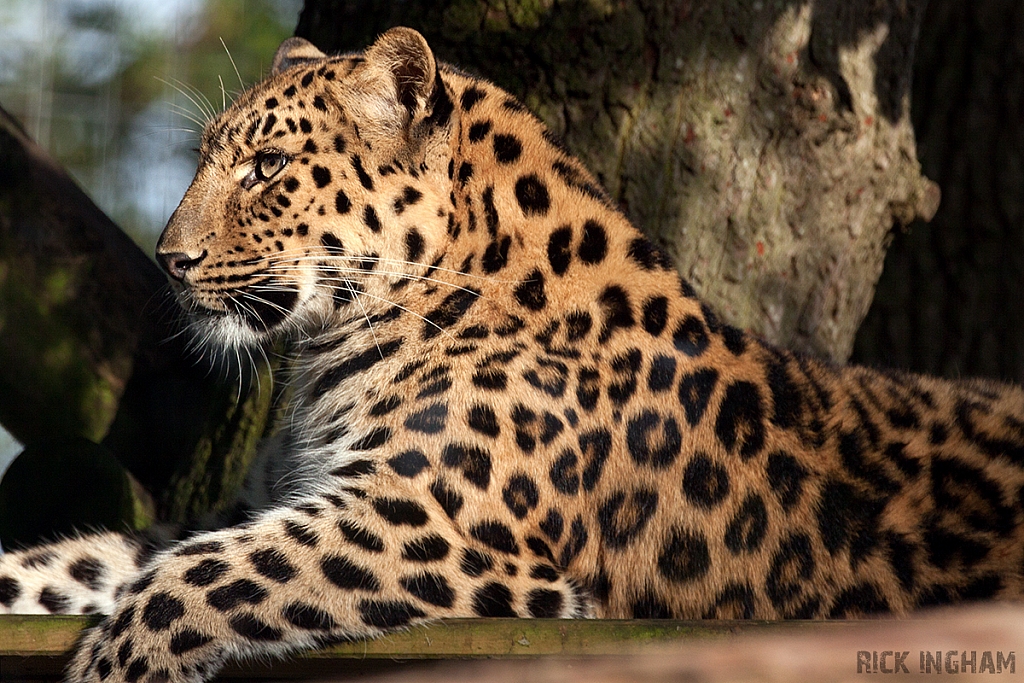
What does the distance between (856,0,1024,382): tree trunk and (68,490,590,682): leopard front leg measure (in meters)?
3.87

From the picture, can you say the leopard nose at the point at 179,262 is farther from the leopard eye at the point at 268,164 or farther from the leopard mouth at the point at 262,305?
the leopard eye at the point at 268,164

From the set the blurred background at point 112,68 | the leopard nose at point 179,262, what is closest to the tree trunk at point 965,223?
the leopard nose at point 179,262

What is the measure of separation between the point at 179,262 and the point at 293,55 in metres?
1.05

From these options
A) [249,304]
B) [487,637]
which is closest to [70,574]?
[249,304]

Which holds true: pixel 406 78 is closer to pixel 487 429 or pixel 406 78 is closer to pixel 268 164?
pixel 268 164

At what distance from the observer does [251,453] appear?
4930mm

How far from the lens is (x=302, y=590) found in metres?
3.10

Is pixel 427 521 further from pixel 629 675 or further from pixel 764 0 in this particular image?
pixel 764 0

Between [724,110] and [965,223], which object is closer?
[724,110]

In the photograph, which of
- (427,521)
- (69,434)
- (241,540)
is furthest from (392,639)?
(69,434)

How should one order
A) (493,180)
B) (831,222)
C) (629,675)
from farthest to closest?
(831,222) → (493,180) → (629,675)

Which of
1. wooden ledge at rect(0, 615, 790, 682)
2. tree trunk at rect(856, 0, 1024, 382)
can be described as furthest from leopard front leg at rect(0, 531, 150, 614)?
tree trunk at rect(856, 0, 1024, 382)

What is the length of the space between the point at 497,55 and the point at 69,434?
2531mm

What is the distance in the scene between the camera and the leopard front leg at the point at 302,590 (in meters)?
3.02
